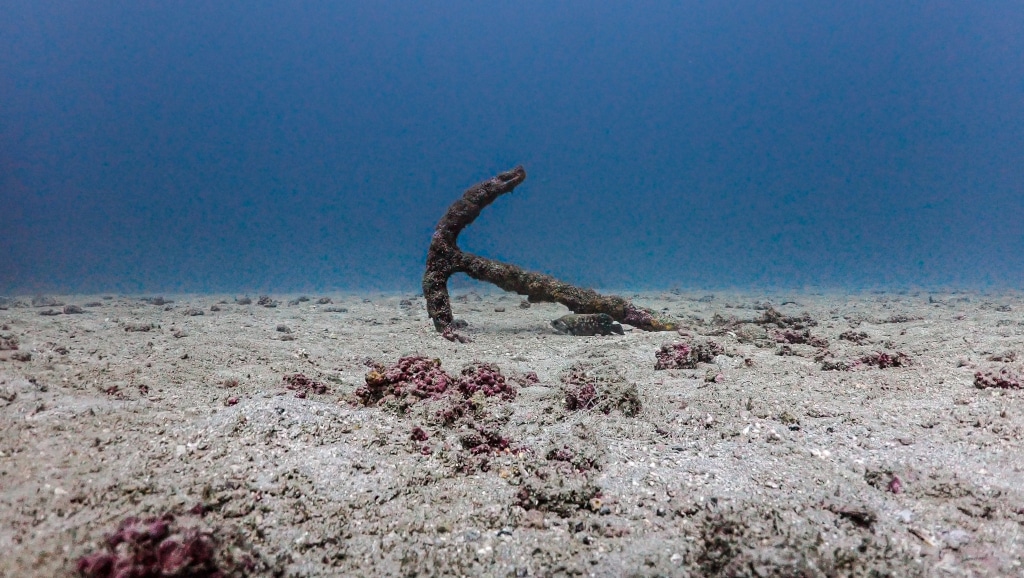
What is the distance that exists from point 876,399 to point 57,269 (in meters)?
59.3

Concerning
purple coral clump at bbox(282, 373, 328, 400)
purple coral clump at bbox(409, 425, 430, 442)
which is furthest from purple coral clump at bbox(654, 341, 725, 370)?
purple coral clump at bbox(282, 373, 328, 400)

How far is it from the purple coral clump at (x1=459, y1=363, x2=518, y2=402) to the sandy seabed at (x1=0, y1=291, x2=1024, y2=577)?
11cm

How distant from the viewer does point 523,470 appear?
360 cm

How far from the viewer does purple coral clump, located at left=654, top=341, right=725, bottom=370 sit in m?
6.95

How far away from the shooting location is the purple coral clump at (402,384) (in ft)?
16.2

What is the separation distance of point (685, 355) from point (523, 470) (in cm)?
437

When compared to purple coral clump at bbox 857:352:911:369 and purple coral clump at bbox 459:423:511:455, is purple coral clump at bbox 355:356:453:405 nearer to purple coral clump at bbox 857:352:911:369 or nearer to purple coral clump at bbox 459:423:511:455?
purple coral clump at bbox 459:423:511:455

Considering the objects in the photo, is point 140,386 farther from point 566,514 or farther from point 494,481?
point 566,514

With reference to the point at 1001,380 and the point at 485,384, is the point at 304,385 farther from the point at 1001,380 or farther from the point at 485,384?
the point at 1001,380

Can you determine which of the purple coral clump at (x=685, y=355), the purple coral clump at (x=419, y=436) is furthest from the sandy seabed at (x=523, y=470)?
the purple coral clump at (x=685, y=355)

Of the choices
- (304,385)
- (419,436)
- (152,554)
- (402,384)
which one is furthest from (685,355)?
(152,554)

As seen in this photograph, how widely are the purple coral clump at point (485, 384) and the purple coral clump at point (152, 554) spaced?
10.0ft

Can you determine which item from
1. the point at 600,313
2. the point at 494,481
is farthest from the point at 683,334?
the point at 494,481

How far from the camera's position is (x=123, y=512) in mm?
2598
